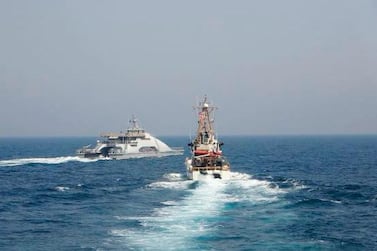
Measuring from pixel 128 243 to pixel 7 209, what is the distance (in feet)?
92.9

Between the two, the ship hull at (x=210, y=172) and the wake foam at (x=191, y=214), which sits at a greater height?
the ship hull at (x=210, y=172)

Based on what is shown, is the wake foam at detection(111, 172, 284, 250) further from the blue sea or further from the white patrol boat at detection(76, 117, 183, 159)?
the white patrol boat at detection(76, 117, 183, 159)

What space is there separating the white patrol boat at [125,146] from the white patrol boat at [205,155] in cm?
6563

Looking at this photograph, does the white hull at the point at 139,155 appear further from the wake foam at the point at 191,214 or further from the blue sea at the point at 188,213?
the wake foam at the point at 191,214

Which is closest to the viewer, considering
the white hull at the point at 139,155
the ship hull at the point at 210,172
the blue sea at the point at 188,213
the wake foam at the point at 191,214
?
the blue sea at the point at 188,213

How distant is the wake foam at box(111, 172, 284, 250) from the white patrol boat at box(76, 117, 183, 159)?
76705mm

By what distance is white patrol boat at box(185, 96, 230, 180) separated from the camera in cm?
9350

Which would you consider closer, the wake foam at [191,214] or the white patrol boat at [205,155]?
the wake foam at [191,214]

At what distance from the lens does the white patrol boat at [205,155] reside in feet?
307

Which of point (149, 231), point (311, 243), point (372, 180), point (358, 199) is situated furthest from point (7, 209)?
point (372, 180)

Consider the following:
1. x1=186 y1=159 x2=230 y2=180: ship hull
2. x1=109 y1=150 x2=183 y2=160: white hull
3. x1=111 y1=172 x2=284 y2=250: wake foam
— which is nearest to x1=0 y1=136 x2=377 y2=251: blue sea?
x1=111 y1=172 x2=284 y2=250: wake foam

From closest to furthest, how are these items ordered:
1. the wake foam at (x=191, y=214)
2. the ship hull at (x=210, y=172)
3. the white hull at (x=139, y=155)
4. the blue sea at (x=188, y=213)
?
the blue sea at (x=188, y=213), the wake foam at (x=191, y=214), the ship hull at (x=210, y=172), the white hull at (x=139, y=155)

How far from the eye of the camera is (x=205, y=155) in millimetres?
98188

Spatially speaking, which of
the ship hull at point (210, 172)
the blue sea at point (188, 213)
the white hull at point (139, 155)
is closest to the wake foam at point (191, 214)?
the blue sea at point (188, 213)
